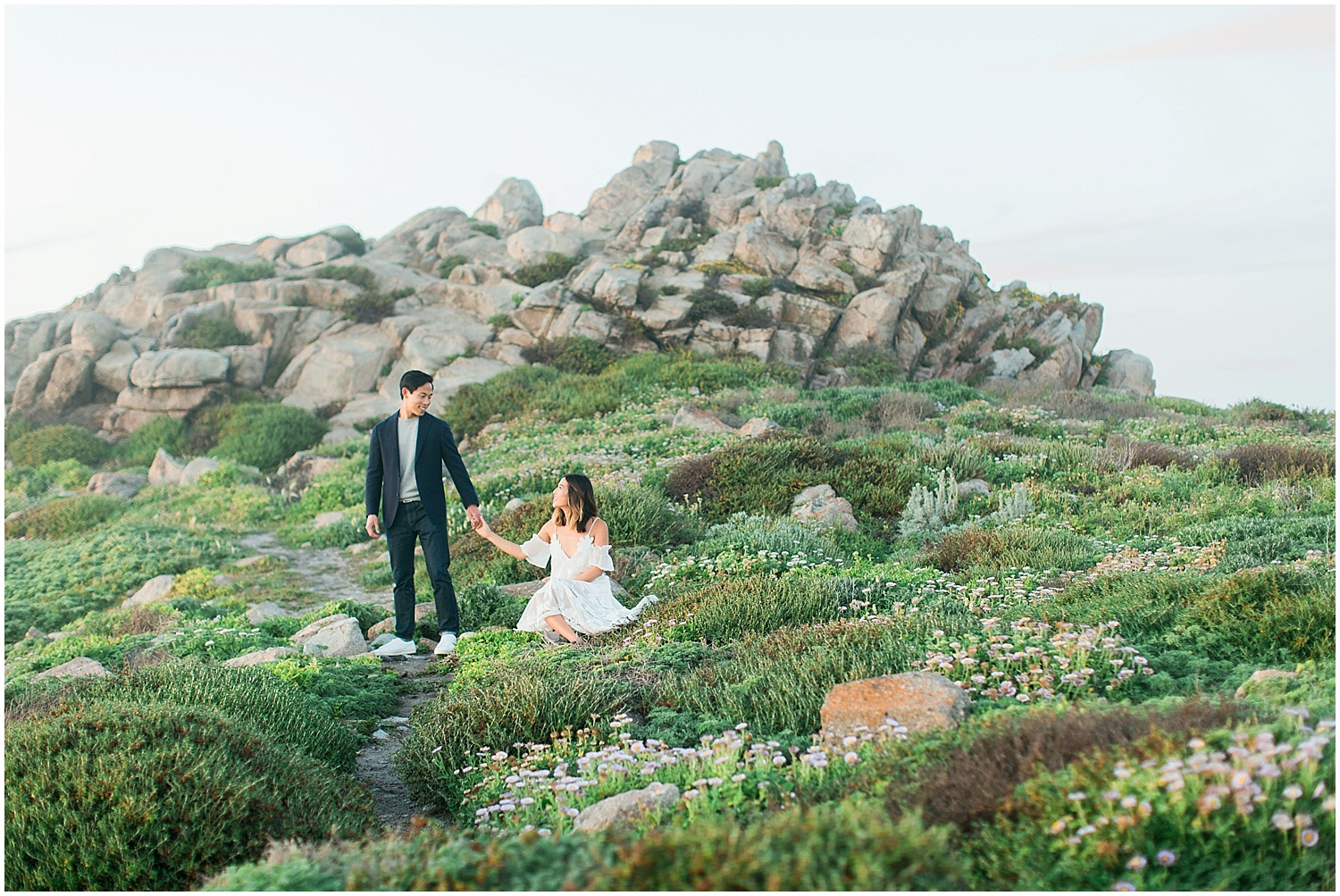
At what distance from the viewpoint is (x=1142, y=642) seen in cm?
547

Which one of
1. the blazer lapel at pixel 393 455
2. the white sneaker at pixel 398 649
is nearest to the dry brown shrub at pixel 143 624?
the white sneaker at pixel 398 649

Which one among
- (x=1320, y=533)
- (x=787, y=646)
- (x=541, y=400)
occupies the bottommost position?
(x=787, y=646)

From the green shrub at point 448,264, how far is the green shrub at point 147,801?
3092 cm

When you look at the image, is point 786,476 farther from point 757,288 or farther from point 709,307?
point 757,288

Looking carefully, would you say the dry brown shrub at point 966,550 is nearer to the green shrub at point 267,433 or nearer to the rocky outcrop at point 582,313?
the rocky outcrop at point 582,313

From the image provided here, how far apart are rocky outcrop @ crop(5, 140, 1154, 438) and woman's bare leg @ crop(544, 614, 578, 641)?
17.1 m

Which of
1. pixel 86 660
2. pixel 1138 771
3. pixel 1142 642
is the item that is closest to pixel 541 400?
pixel 86 660

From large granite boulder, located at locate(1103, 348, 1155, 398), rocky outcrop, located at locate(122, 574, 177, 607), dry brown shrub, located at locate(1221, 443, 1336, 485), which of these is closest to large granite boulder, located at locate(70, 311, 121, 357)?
rocky outcrop, located at locate(122, 574, 177, 607)

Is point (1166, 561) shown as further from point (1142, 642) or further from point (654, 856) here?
point (654, 856)

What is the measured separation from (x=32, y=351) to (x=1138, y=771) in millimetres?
32877

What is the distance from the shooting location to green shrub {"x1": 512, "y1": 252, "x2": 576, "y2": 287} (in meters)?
31.3

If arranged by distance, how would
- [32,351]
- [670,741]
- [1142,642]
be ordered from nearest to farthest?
[670,741] < [1142,642] < [32,351]

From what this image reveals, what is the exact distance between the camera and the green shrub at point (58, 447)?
936 inches

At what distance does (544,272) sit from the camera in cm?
3162
